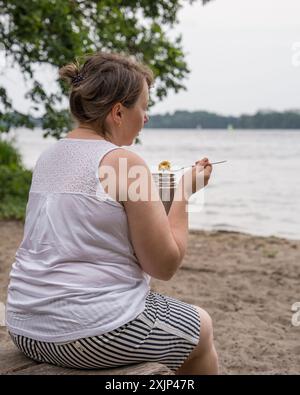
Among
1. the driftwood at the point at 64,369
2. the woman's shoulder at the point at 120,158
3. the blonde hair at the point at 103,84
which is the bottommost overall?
the driftwood at the point at 64,369

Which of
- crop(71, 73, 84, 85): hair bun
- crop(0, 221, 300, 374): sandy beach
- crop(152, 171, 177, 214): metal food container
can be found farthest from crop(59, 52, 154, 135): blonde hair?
crop(0, 221, 300, 374): sandy beach

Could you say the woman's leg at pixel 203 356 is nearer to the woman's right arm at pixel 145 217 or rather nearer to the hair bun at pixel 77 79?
the woman's right arm at pixel 145 217

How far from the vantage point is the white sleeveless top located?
2.00m

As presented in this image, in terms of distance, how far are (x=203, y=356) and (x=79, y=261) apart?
582mm

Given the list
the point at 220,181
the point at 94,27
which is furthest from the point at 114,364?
the point at 220,181

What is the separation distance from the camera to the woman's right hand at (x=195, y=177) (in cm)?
223

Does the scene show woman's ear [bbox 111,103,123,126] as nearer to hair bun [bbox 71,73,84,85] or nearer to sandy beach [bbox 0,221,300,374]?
hair bun [bbox 71,73,84,85]

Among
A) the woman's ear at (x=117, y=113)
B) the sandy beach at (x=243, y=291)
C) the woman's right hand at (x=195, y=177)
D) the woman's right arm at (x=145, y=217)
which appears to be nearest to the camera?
the woman's right arm at (x=145, y=217)

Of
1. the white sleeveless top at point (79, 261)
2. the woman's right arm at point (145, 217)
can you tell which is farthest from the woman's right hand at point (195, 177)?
the white sleeveless top at point (79, 261)

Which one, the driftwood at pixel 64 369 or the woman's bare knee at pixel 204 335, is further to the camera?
the woman's bare knee at pixel 204 335

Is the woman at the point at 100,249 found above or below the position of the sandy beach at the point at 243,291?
above
